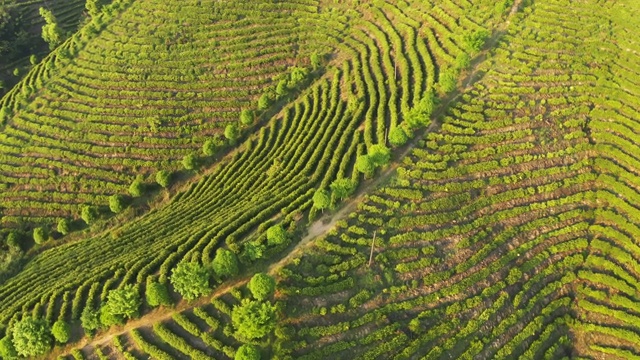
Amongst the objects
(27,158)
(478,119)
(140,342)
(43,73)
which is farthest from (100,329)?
(43,73)

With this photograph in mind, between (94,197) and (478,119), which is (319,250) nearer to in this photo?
(478,119)

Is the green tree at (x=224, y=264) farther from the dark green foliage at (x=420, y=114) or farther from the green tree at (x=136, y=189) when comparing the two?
the green tree at (x=136, y=189)

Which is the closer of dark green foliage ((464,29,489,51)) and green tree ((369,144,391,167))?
green tree ((369,144,391,167))

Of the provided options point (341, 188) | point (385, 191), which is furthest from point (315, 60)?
point (341, 188)

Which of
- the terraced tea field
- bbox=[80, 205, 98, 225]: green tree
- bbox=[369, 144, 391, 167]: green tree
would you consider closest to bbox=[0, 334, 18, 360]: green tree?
the terraced tea field

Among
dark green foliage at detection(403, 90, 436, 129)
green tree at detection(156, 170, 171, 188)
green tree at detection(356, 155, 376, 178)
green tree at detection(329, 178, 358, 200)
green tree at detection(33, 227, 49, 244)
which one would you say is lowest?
green tree at detection(33, 227, 49, 244)

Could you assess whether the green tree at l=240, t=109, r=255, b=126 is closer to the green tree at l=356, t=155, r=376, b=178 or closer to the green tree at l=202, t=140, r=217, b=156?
the green tree at l=202, t=140, r=217, b=156
